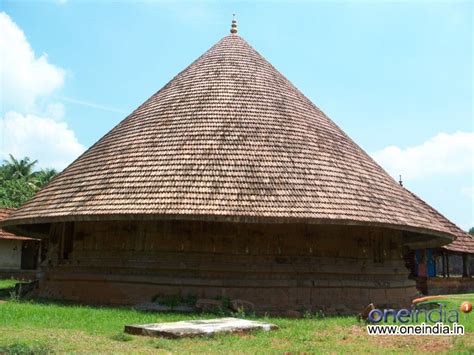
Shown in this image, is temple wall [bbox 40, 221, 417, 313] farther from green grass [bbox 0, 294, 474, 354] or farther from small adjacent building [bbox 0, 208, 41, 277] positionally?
small adjacent building [bbox 0, 208, 41, 277]

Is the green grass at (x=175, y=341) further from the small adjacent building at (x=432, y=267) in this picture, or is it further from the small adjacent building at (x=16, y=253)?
the small adjacent building at (x=16, y=253)

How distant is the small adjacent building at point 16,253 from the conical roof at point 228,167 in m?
12.1

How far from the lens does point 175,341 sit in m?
6.91

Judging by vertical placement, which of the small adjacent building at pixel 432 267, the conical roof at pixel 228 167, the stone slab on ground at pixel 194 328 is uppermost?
the conical roof at pixel 228 167

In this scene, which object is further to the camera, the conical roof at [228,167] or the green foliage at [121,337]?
the conical roof at [228,167]

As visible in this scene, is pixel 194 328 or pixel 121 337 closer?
pixel 121 337

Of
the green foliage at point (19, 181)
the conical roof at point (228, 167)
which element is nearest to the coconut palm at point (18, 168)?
the green foliage at point (19, 181)

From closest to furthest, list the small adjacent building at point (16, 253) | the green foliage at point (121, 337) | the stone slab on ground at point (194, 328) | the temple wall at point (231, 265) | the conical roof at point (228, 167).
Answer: the green foliage at point (121, 337), the stone slab on ground at point (194, 328), the conical roof at point (228, 167), the temple wall at point (231, 265), the small adjacent building at point (16, 253)

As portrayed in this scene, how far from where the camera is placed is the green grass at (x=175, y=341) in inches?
252

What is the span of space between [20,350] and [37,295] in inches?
322

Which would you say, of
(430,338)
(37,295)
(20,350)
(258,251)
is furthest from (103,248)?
(430,338)

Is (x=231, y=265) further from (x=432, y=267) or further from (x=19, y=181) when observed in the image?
(x=19, y=181)

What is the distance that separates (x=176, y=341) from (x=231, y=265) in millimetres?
4254

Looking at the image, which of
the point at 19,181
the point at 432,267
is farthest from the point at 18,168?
the point at 432,267
